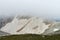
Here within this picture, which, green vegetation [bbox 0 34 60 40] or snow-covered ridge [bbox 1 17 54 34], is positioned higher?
snow-covered ridge [bbox 1 17 54 34]

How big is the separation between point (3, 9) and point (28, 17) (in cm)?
13

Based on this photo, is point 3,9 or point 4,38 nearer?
point 4,38

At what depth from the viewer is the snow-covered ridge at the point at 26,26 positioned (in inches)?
29.4

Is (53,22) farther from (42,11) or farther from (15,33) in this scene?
(15,33)

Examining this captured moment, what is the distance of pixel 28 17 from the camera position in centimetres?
79

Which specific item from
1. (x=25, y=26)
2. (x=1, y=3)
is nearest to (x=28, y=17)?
(x=25, y=26)

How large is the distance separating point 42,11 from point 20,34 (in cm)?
18

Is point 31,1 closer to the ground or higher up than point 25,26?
higher up

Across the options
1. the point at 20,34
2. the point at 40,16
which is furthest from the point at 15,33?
the point at 40,16

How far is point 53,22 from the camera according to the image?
2.59ft

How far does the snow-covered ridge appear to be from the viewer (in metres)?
0.75

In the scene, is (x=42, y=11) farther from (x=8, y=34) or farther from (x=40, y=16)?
(x=8, y=34)

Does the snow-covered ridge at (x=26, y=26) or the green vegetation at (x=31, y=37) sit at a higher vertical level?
the snow-covered ridge at (x=26, y=26)

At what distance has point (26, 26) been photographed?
76cm
